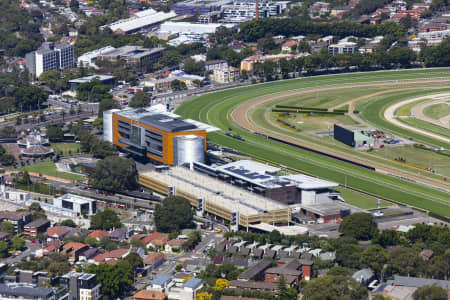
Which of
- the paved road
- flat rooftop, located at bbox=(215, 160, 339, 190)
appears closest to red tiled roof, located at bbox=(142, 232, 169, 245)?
flat rooftop, located at bbox=(215, 160, 339, 190)

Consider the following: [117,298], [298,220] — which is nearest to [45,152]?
[298,220]

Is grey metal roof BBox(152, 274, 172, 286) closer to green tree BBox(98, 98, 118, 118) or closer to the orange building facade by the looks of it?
the orange building facade

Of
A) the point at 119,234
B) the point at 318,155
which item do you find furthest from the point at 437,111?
the point at 119,234

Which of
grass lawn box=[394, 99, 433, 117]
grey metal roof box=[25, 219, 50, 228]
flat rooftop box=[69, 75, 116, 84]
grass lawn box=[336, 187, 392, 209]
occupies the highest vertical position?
flat rooftop box=[69, 75, 116, 84]

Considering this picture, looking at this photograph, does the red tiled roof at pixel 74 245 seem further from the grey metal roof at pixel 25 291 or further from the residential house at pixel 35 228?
the grey metal roof at pixel 25 291

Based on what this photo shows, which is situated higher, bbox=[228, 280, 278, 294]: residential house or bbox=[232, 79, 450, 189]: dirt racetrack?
bbox=[232, 79, 450, 189]: dirt racetrack

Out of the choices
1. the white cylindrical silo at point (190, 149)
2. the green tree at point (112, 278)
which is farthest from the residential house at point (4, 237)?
the white cylindrical silo at point (190, 149)
